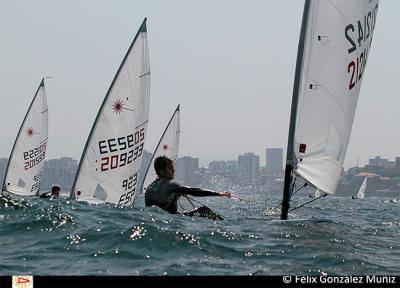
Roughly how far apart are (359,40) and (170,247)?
689 cm

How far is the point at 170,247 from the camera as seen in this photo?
6.84 meters

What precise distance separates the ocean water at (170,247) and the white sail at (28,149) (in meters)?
17.3

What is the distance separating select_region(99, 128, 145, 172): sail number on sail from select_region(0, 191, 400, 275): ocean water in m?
4.99

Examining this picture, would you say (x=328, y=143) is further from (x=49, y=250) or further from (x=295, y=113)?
(x=49, y=250)

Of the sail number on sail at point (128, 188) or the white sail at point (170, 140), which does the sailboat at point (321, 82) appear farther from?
the white sail at point (170, 140)

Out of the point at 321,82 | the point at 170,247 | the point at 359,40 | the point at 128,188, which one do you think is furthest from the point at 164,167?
the point at 128,188

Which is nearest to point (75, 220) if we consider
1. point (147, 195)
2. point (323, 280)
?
point (147, 195)

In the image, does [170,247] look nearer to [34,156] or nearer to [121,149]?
→ [121,149]

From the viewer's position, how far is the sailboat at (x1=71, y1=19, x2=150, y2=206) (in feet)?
48.2

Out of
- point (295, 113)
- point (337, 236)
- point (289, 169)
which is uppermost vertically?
point (295, 113)

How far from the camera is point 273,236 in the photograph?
850 cm

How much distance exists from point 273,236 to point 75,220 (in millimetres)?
2838

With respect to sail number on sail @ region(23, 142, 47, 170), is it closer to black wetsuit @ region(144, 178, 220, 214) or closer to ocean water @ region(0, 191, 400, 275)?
ocean water @ region(0, 191, 400, 275)

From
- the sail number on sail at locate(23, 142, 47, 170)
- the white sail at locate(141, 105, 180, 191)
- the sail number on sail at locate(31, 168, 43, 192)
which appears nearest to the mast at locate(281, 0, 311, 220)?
the sail number on sail at locate(23, 142, 47, 170)
